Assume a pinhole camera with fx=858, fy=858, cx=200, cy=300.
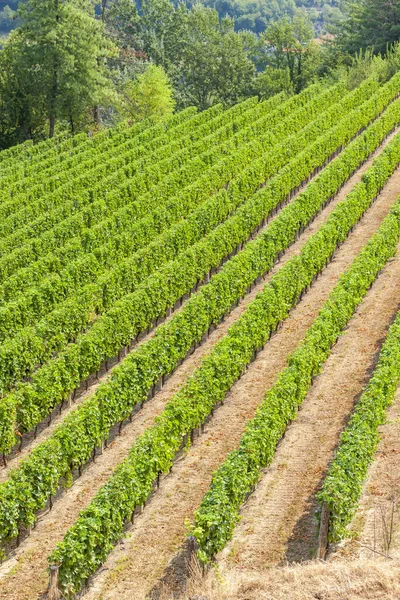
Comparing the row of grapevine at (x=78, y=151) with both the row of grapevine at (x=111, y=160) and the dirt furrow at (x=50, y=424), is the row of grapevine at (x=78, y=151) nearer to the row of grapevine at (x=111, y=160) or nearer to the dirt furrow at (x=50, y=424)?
the row of grapevine at (x=111, y=160)

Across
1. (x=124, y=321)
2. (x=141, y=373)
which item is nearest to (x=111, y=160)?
(x=124, y=321)

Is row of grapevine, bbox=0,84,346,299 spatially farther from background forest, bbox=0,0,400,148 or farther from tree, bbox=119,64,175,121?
tree, bbox=119,64,175,121

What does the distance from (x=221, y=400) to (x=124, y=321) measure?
6202mm

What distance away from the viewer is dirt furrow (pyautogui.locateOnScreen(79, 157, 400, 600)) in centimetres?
2327

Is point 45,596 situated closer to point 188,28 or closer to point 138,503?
point 138,503

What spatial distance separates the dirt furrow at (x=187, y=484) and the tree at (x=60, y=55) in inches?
1547

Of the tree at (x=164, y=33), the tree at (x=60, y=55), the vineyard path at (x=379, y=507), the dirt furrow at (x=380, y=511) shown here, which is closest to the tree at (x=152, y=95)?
the tree at (x=60, y=55)

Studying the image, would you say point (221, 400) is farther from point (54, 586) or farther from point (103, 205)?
point (103, 205)

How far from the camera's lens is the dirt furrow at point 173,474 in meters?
23.8

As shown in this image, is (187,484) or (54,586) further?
(187,484)

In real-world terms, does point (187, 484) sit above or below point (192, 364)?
below

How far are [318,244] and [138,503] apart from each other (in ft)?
63.2

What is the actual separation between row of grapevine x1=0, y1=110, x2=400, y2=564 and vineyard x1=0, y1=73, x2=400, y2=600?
84 millimetres

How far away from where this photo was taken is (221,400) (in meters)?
31.1
